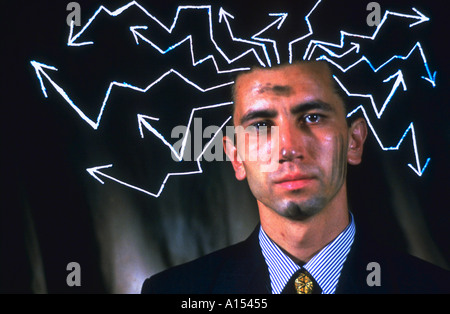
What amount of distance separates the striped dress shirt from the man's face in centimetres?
13

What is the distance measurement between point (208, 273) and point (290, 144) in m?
0.59

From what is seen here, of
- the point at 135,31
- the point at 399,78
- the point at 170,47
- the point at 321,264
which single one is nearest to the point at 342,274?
the point at 321,264

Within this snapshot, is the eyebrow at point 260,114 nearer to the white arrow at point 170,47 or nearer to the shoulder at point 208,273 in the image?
the white arrow at point 170,47

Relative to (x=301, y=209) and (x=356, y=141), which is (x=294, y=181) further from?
(x=356, y=141)

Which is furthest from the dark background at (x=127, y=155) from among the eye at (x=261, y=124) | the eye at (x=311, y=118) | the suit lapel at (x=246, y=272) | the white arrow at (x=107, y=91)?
the eye at (x=311, y=118)

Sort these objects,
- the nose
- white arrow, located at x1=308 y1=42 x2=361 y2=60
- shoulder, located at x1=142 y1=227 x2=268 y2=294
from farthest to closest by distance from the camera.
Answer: white arrow, located at x1=308 y1=42 x2=361 y2=60, shoulder, located at x1=142 y1=227 x2=268 y2=294, the nose

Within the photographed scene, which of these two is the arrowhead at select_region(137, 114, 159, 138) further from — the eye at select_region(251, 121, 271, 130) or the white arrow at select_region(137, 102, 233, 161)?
the eye at select_region(251, 121, 271, 130)

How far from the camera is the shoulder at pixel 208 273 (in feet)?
5.70

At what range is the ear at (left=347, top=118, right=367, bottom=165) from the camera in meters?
1.75

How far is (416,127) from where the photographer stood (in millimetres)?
1864

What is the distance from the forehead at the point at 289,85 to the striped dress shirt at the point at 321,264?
0.47 m

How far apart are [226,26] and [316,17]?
0.35 metres

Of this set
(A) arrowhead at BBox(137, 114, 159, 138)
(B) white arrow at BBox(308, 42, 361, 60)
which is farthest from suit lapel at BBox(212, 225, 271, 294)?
(B) white arrow at BBox(308, 42, 361, 60)
